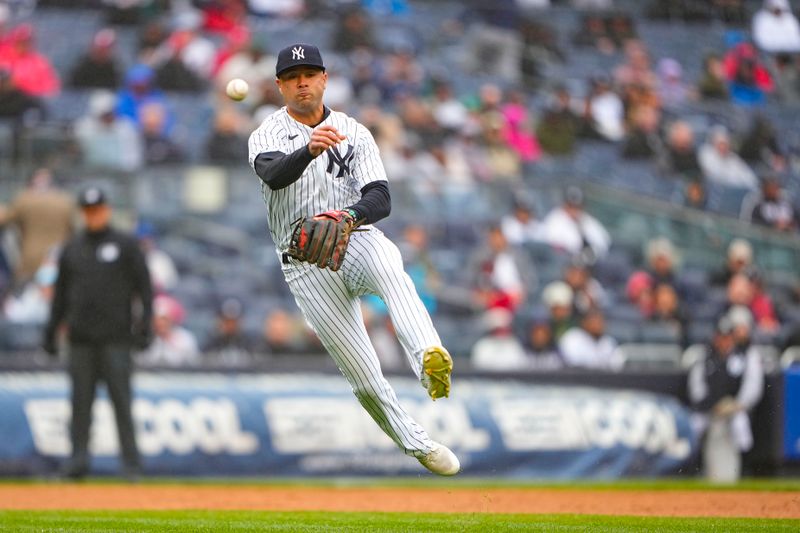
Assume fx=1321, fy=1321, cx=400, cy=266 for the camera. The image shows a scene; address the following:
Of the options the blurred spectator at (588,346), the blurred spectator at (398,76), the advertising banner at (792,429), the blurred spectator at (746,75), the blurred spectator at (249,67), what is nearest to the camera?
the advertising banner at (792,429)

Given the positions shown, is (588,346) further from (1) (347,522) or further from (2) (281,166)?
(2) (281,166)

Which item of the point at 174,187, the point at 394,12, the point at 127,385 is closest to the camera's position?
the point at 127,385

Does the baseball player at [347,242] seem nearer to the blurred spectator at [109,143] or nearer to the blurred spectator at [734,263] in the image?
the blurred spectator at [109,143]

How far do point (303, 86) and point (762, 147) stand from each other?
12.5 meters

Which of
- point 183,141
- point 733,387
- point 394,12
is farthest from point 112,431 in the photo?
point 394,12

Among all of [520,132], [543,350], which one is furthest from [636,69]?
[543,350]

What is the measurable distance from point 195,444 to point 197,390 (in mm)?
481

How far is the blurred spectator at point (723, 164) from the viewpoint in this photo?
55.7ft

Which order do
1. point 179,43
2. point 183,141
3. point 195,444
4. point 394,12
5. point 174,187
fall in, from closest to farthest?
point 195,444
point 174,187
point 183,141
point 179,43
point 394,12

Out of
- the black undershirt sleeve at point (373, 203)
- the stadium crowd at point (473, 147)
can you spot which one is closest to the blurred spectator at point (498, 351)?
the stadium crowd at point (473, 147)

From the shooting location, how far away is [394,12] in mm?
19422

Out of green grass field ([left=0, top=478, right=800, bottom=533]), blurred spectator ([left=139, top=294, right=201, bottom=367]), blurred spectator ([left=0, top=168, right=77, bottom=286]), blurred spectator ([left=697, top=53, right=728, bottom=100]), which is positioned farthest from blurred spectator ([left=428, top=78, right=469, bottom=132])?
green grass field ([left=0, top=478, right=800, bottom=533])

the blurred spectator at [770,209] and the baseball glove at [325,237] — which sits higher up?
the baseball glove at [325,237]

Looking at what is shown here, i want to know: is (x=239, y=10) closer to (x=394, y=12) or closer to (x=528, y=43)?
(x=394, y=12)
